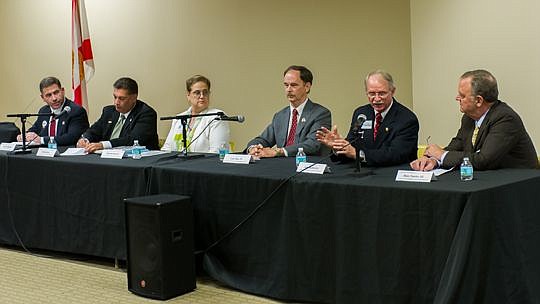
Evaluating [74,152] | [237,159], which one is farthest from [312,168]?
[74,152]

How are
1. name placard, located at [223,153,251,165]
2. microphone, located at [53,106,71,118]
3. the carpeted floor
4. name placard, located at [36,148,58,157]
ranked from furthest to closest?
1. microphone, located at [53,106,71,118]
2. name placard, located at [36,148,58,157]
3. name placard, located at [223,153,251,165]
4. the carpeted floor

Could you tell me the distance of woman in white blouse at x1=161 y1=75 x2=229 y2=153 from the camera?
512cm

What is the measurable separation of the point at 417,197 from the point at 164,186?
5.23 ft

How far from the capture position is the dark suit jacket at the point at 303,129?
14.7ft

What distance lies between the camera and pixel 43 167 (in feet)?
15.4

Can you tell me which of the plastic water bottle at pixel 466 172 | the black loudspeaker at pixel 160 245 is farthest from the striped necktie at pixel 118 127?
the plastic water bottle at pixel 466 172

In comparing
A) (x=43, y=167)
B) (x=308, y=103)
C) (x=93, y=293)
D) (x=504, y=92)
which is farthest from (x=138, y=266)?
(x=504, y=92)

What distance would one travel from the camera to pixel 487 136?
11.6 ft

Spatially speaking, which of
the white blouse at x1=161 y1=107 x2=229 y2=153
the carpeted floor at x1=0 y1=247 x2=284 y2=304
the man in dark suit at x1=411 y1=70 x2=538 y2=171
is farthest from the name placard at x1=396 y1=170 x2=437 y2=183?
the white blouse at x1=161 y1=107 x2=229 y2=153

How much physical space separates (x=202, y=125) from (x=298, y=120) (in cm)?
86

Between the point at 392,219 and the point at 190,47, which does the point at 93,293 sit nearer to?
the point at 392,219

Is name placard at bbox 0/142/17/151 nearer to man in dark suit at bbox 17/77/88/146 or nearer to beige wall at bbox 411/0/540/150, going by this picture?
man in dark suit at bbox 17/77/88/146

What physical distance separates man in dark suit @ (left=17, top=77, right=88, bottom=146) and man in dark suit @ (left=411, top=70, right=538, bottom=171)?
9.93 ft

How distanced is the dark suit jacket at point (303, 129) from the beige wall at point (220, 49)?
4.15 feet
